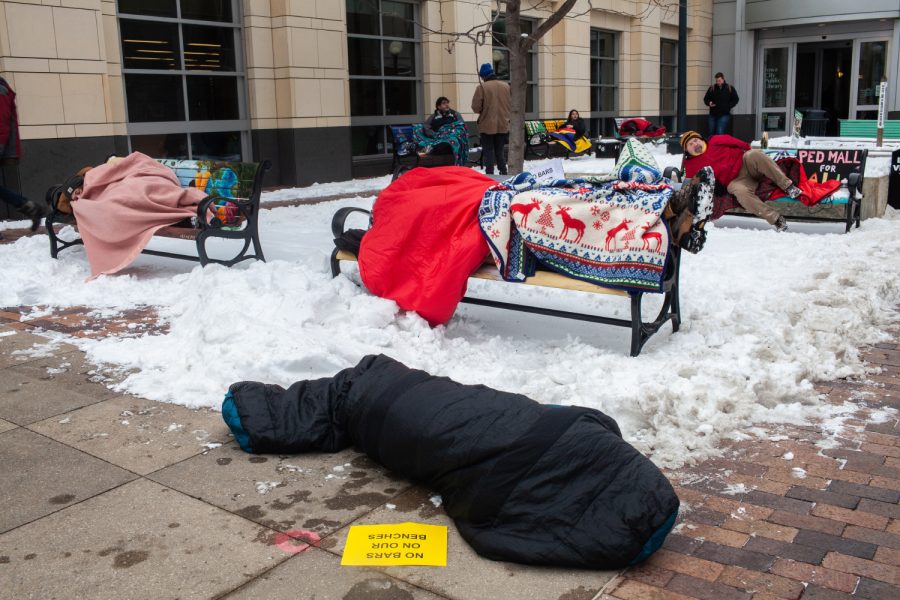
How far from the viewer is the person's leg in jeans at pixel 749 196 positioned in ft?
31.5

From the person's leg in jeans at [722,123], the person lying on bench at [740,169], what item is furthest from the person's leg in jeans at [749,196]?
the person's leg in jeans at [722,123]

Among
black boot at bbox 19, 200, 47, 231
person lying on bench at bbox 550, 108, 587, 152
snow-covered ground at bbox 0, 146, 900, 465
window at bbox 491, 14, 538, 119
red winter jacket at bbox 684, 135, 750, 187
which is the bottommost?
snow-covered ground at bbox 0, 146, 900, 465

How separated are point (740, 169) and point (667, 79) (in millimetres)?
18467

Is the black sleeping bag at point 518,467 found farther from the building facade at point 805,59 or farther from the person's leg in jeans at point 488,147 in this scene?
the building facade at point 805,59

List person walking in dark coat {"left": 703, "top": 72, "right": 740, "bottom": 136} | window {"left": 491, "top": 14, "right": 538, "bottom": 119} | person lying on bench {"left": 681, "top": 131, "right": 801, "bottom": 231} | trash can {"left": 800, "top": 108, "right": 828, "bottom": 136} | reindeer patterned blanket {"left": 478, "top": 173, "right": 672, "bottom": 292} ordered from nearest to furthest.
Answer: reindeer patterned blanket {"left": 478, "top": 173, "right": 672, "bottom": 292} < person lying on bench {"left": 681, "top": 131, "right": 801, "bottom": 231} < window {"left": 491, "top": 14, "right": 538, "bottom": 119} < person walking in dark coat {"left": 703, "top": 72, "right": 740, "bottom": 136} < trash can {"left": 800, "top": 108, "right": 828, "bottom": 136}

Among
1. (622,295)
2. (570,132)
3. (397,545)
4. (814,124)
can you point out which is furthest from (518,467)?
(814,124)

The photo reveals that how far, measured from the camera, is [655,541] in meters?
2.96

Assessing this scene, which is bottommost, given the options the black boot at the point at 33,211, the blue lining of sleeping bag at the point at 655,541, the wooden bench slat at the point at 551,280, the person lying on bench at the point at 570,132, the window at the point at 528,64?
the blue lining of sleeping bag at the point at 655,541

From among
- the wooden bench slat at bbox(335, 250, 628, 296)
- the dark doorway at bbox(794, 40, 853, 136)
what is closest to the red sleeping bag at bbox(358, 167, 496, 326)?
the wooden bench slat at bbox(335, 250, 628, 296)

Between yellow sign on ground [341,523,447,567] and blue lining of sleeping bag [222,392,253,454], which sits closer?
yellow sign on ground [341,523,447,567]

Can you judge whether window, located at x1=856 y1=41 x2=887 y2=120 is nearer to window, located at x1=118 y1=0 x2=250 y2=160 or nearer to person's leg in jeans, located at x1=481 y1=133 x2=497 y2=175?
person's leg in jeans, located at x1=481 y1=133 x2=497 y2=175

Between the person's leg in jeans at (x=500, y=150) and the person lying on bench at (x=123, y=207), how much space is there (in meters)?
8.36

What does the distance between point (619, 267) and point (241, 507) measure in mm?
2648

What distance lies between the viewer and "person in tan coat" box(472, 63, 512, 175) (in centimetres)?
1488
